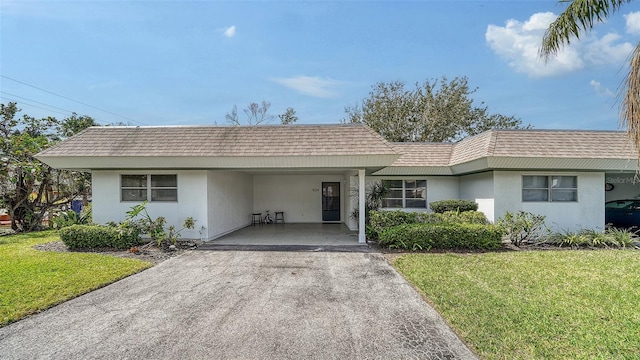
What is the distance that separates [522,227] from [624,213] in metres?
6.44

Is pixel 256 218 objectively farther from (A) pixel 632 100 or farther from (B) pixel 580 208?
(A) pixel 632 100

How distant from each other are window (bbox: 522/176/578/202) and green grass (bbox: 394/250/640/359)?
2793mm

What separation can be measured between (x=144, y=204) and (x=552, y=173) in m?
14.2

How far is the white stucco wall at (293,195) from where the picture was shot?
55.1ft

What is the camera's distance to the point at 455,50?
15.8 m

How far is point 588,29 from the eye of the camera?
589cm

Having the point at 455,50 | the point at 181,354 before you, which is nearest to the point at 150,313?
the point at 181,354

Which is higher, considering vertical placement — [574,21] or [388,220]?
[574,21]

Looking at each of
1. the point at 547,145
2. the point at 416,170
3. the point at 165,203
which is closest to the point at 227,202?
the point at 165,203

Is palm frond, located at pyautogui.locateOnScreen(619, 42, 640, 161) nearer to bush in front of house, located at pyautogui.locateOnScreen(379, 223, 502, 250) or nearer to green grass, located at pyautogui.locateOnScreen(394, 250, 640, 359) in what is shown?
green grass, located at pyautogui.locateOnScreen(394, 250, 640, 359)

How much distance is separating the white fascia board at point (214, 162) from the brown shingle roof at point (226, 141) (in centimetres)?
14

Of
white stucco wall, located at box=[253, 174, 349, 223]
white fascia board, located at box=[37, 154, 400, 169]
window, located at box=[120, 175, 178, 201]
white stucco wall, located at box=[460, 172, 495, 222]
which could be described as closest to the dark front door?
white stucco wall, located at box=[253, 174, 349, 223]

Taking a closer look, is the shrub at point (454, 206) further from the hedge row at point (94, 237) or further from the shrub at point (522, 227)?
the hedge row at point (94, 237)

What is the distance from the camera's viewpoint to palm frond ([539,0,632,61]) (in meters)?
5.41
